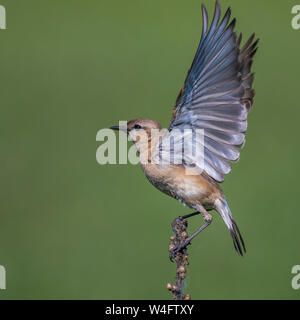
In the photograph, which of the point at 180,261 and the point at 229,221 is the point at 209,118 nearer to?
the point at 229,221

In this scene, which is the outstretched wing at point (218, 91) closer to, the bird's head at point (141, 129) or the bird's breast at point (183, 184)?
the bird's breast at point (183, 184)

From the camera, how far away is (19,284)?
986cm

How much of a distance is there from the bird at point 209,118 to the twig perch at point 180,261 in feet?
1.06

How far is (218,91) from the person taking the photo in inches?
256

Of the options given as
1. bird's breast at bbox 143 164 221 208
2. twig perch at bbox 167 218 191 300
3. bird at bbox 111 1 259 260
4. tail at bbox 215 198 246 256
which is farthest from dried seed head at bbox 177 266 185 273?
bird's breast at bbox 143 164 221 208

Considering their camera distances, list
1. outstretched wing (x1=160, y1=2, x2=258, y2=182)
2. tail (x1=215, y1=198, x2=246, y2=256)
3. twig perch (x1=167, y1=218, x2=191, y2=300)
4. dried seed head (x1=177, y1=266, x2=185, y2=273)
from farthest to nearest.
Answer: tail (x1=215, y1=198, x2=246, y2=256) < outstretched wing (x1=160, y1=2, x2=258, y2=182) < dried seed head (x1=177, y1=266, x2=185, y2=273) < twig perch (x1=167, y1=218, x2=191, y2=300)

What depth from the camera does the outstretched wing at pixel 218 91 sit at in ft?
21.2

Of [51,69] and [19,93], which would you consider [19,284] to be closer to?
[19,93]

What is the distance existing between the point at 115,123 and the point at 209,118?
21.2 feet

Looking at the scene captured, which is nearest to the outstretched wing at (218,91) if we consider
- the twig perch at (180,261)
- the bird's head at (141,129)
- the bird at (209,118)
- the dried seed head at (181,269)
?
the bird at (209,118)

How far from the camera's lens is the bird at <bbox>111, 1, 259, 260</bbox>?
255 inches

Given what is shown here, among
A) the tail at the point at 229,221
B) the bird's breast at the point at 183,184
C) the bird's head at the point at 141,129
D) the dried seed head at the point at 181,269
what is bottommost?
the dried seed head at the point at 181,269

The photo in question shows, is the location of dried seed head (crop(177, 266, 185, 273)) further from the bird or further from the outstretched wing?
the outstretched wing

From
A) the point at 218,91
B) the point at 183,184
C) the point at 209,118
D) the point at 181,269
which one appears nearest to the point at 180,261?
the point at 181,269
